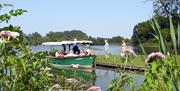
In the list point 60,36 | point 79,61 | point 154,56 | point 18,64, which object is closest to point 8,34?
point 18,64

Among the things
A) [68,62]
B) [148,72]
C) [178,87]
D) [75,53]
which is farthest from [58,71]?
[75,53]

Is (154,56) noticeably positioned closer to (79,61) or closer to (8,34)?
(8,34)

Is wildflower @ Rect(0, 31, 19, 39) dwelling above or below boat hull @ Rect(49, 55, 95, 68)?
above

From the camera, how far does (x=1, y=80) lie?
4.79m

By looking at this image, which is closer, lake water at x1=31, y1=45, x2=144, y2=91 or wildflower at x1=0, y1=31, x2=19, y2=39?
wildflower at x1=0, y1=31, x2=19, y2=39

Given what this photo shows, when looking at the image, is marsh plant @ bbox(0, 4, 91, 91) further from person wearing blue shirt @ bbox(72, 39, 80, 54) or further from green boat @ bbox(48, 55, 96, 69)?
person wearing blue shirt @ bbox(72, 39, 80, 54)

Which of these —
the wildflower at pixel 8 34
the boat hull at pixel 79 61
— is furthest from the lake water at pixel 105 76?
the boat hull at pixel 79 61

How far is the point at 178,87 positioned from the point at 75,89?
429 cm

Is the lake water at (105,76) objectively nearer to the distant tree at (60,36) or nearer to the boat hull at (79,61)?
the boat hull at (79,61)

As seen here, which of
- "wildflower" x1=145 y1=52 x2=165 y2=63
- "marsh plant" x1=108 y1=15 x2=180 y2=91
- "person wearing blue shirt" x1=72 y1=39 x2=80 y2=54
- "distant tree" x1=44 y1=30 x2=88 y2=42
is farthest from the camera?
"distant tree" x1=44 y1=30 x2=88 y2=42

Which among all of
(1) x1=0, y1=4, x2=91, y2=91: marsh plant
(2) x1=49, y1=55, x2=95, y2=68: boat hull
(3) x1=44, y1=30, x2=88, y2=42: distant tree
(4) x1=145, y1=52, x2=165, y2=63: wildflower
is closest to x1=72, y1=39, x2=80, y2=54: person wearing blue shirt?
(2) x1=49, y1=55, x2=95, y2=68: boat hull

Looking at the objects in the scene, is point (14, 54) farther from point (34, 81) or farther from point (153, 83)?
point (153, 83)

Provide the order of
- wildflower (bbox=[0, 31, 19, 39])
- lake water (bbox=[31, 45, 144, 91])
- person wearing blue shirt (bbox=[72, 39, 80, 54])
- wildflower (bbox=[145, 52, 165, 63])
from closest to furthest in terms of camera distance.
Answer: wildflower (bbox=[145, 52, 165, 63]), wildflower (bbox=[0, 31, 19, 39]), lake water (bbox=[31, 45, 144, 91]), person wearing blue shirt (bbox=[72, 39, 80, 54])

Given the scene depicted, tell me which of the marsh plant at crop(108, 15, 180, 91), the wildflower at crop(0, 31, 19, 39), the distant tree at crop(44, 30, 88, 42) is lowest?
the marsh plant at crop(108, 15, 180, 91)
